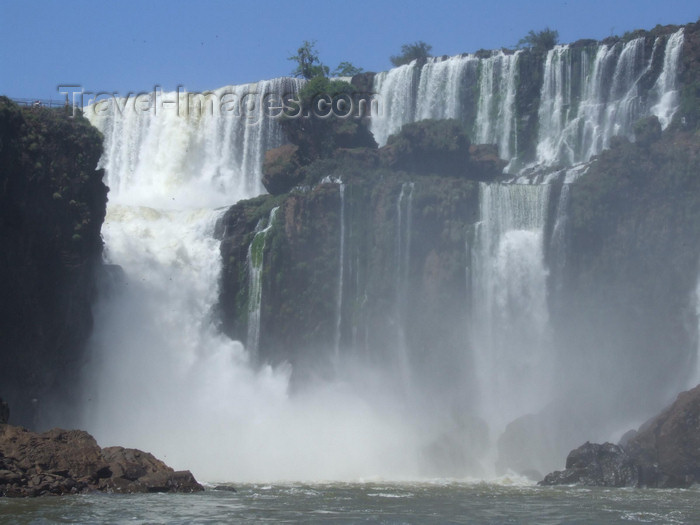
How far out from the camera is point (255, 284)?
146 ft

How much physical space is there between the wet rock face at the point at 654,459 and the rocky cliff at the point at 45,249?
17.7 meters

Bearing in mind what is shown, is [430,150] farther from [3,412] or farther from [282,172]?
[3,412]

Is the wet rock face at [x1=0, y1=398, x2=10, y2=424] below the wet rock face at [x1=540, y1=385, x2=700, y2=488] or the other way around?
the other way around

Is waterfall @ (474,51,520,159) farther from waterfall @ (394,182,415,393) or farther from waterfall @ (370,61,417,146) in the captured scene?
waterfall @ (394,182,415,393)

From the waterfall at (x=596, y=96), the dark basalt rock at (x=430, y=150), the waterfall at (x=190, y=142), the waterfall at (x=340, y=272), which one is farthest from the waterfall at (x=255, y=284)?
the waterfall at (x=596, y=96)

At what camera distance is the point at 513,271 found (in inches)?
1708

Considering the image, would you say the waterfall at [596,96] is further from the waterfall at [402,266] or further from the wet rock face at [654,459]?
the wet rock face at [654,459]

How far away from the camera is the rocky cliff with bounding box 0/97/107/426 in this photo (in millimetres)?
37344

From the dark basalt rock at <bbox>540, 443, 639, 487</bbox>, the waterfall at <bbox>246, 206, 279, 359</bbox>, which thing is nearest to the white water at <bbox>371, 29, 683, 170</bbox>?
the waterfall at <bbox>246, 206, 279, 359</bbox>

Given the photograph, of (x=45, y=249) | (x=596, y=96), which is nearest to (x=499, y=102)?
(x=596, y=96)

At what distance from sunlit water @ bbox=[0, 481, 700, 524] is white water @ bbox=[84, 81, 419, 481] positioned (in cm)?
637

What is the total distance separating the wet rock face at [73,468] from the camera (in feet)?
91.1

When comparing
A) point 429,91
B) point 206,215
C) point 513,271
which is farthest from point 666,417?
point 429,91

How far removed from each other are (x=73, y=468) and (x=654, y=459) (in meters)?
17.1
